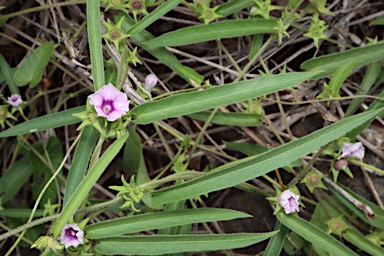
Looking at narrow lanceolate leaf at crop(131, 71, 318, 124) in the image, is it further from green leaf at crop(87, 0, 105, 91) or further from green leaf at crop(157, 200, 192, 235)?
green leaf at crop(157, 200, 192, 235)

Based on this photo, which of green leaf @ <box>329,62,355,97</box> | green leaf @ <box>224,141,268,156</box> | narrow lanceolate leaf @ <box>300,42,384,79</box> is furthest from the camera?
green leaf @ <box>224,141,268,156</box>

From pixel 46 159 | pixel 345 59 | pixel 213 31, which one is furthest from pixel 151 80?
pixel 345 59

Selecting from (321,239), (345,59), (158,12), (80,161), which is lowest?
(321,239)

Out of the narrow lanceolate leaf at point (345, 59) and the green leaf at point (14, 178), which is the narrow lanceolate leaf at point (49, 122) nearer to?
the green leaf at point (14, 178)

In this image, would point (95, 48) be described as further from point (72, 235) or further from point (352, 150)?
point (352, 150)

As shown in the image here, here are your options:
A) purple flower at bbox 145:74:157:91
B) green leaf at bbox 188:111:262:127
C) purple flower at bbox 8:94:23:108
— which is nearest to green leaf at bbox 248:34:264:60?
green leaf at bbox 188:111:262:127

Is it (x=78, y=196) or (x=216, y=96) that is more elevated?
(x=216, y=96)
